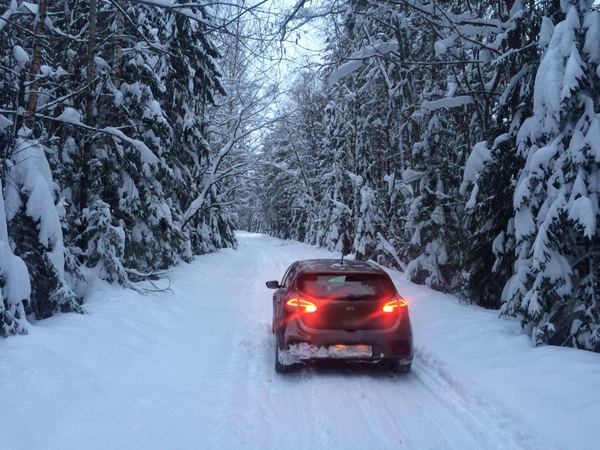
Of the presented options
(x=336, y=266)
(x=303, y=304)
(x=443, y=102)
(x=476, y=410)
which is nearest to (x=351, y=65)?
(x=443, y=102)

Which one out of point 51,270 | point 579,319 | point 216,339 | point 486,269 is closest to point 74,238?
point 51,270

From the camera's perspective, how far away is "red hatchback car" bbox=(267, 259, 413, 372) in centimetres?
641

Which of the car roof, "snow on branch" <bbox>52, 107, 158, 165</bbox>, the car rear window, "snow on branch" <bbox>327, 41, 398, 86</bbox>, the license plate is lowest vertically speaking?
the license plate

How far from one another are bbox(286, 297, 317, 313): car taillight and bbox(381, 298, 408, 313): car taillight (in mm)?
1002

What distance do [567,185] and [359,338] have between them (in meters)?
3.51

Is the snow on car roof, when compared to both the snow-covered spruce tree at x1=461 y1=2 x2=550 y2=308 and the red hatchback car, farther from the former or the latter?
the snow-covered spruce tree at x1=461 y1=2 x2=550 y2=308

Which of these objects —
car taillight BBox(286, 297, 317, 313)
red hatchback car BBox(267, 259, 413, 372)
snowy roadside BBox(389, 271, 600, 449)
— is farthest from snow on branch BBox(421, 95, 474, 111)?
car taillight BBox(286, 297, 317, 313)

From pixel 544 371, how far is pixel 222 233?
93.0ft

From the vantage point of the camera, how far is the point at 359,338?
21.0 ft

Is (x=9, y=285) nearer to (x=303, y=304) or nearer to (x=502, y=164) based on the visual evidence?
(x=303, y=304)

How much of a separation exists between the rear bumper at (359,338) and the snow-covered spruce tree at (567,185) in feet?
6.32

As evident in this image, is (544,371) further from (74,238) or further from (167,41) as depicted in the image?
(167,41)

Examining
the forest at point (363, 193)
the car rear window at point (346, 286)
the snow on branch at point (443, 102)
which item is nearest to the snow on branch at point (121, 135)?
the forest at point (363, 193)

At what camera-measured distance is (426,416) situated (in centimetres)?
524
